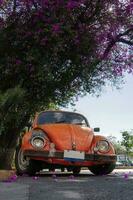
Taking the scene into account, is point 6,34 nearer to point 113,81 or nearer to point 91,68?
point 91,68

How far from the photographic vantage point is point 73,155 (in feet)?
38.0

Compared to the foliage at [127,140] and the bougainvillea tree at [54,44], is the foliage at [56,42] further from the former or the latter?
the foliage at [127,140]

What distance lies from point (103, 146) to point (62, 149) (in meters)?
0.99

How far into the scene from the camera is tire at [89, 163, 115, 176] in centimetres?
1240

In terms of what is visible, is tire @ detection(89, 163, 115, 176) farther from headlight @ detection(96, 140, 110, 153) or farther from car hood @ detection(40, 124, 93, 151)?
car hood @ detection(40, 124, 93, 151)

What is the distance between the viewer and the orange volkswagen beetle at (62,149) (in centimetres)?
1148

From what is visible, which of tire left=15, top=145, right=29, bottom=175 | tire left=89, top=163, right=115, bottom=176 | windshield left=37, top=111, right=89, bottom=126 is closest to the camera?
tire left=15, top=145, right=29, bottom=175

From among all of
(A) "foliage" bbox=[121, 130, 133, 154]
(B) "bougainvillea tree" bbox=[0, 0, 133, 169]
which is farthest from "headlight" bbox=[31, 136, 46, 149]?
(A) "foliage" bbox=[121, 130, 133, 154]

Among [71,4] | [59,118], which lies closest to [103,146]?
[59,118]

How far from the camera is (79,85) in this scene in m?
17.8

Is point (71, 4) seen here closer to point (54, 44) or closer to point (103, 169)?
point (54, 44)

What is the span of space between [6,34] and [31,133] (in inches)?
201

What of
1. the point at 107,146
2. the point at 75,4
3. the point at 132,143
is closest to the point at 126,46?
the point at 75,4

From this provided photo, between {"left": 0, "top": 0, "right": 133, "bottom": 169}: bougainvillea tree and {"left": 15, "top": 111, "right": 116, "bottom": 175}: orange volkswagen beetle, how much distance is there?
315 centimetres
